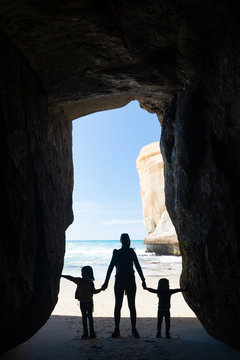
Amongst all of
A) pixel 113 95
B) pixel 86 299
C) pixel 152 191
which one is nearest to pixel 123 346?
pixel 86 299

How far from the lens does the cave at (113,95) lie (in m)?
3.30

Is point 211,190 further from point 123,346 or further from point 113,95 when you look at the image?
point 123,346

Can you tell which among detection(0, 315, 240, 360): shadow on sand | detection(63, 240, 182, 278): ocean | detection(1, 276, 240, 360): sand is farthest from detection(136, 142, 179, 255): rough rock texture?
detection(0, 315, 240, 360): shadow on sand

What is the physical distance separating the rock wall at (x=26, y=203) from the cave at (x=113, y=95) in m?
0.02

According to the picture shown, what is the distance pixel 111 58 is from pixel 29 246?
2.99m

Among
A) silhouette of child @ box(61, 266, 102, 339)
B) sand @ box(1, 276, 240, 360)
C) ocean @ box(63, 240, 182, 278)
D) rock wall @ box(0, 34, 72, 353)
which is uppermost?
rock wall @ box(0, 34, 72, 353)

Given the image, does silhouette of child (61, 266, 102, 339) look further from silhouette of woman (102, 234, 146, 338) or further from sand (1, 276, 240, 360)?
silhouette of woman (102, 234, 146, 338)

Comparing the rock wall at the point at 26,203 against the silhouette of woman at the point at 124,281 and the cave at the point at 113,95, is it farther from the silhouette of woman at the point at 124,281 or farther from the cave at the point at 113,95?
the silhouette of woman at the point at 124,281

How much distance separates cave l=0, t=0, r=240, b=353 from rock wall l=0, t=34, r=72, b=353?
0.05 ft

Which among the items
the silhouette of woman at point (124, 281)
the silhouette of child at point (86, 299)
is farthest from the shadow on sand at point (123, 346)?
the silhouette of woman at point (124, 281)

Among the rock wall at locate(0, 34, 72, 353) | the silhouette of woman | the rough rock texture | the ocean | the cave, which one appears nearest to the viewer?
the cave

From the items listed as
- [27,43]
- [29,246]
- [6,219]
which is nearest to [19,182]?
[6,219]

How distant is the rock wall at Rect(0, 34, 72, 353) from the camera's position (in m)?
3.59

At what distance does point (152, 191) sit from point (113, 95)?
3661 cm
